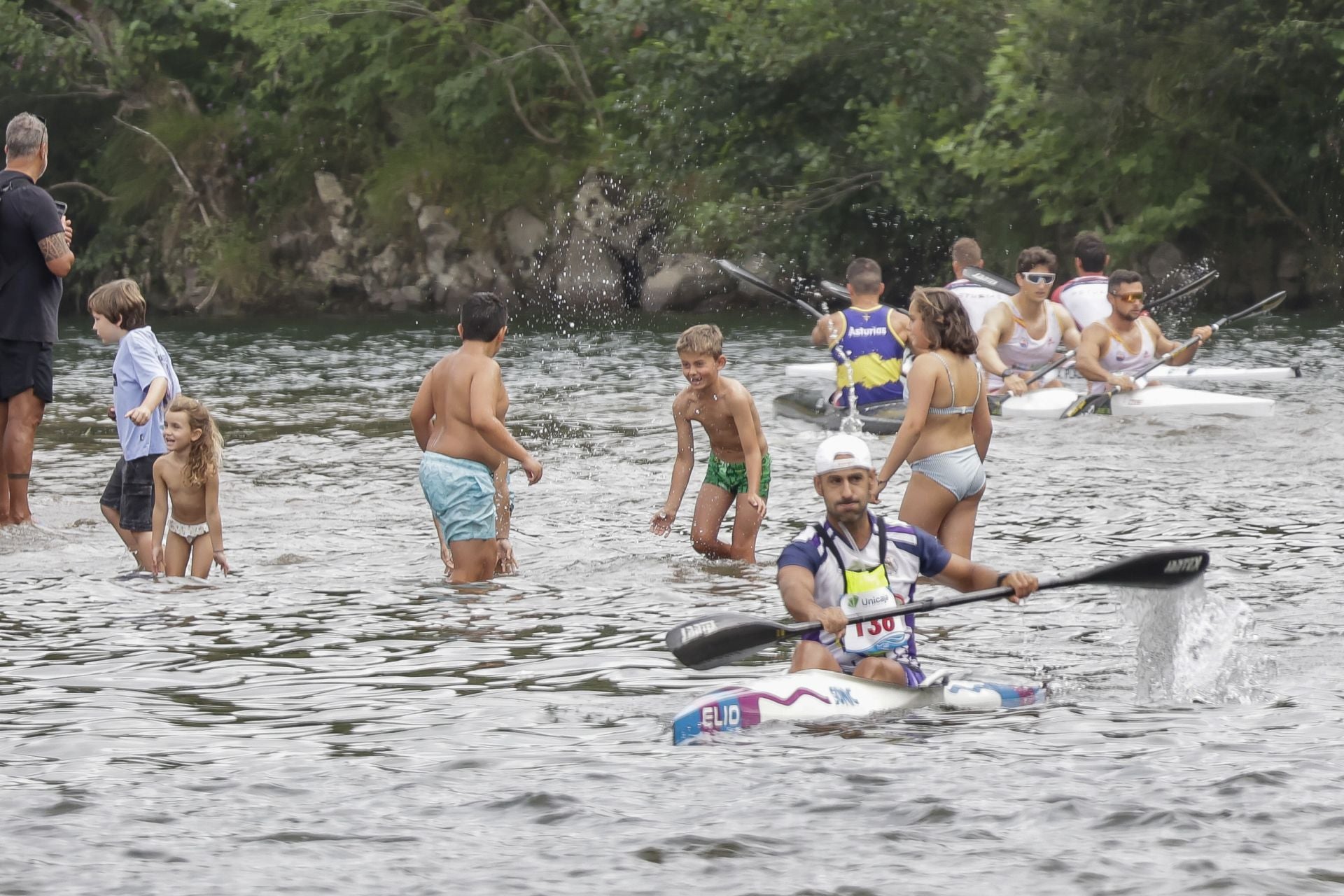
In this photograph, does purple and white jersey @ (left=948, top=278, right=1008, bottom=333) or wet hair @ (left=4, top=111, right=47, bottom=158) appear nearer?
wet hair @ (left=4, top=111, right=47, bottom=158)

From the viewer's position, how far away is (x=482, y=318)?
8.77 m

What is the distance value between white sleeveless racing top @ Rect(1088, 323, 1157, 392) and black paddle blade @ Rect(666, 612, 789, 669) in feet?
30.4

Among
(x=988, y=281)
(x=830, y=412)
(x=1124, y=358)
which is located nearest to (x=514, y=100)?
(x=988, y=281)

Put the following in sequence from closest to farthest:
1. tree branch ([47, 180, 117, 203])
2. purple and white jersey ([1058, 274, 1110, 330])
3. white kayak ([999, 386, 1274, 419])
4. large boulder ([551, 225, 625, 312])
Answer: white kayak ([999, 386, 1274, 419]) → purple and white jersey ([1058, 274, 1110, 330]) → large boulder ([551, 225, 625, 312]) → tree branch ([47, 180, 117, 203])

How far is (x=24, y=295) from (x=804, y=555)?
5.88m

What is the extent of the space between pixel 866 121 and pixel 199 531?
24.4m

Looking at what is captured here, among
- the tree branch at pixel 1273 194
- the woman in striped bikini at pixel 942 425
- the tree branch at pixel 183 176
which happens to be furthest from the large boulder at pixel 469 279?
the woman in striped bikini at pixel 942 425

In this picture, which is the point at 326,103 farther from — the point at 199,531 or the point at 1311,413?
the point at 199,531

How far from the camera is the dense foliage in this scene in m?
27.4

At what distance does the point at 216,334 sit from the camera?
104 ft

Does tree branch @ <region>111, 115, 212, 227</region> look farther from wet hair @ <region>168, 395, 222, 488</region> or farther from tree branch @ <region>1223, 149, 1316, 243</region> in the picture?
wet hair @ <region>168, 395, 222, 488</region>

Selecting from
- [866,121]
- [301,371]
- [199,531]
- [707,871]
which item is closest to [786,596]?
[707,871]

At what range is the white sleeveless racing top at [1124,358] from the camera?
15289 millimetres

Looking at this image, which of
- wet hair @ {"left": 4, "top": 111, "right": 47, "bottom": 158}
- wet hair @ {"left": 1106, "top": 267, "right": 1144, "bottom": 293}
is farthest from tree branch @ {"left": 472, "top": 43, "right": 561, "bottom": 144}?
wet hair @ {"left": 4, "top": 111, "right": 47, "bottom": 158}
